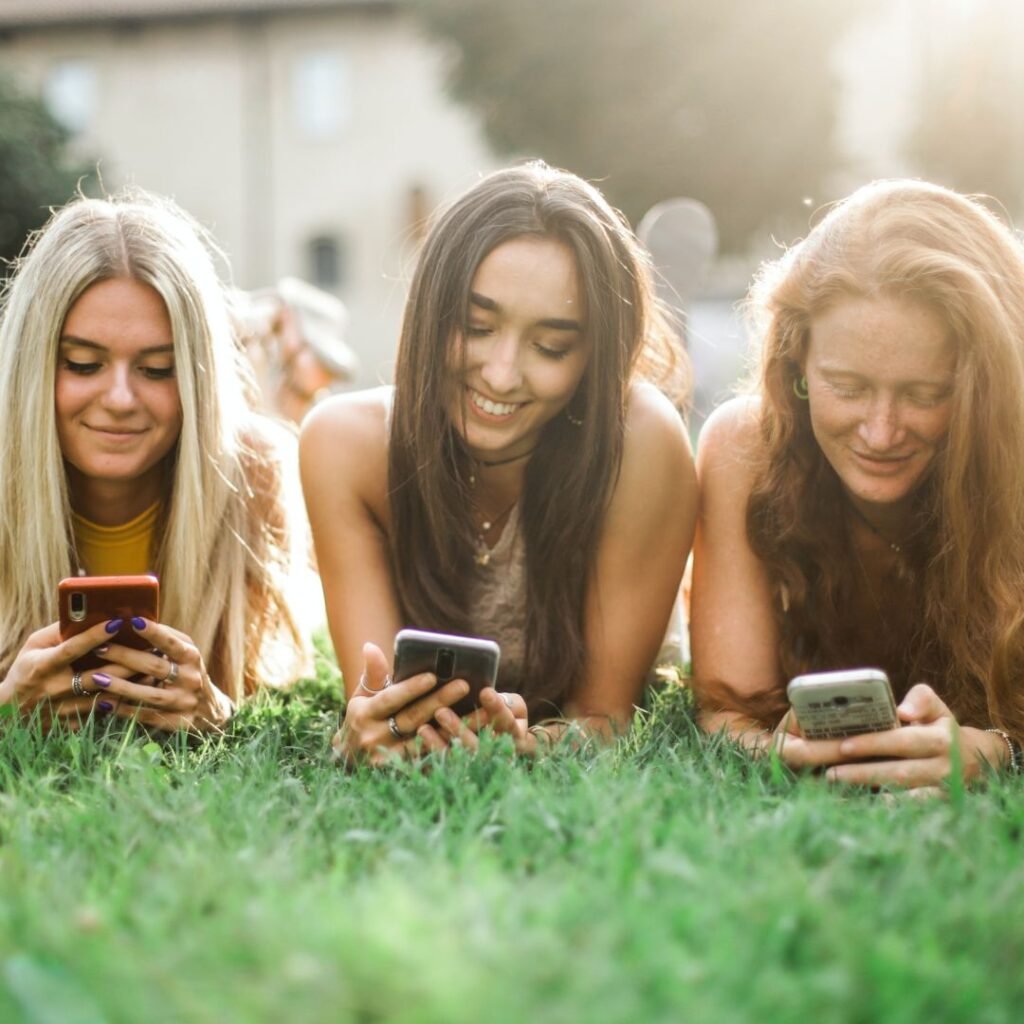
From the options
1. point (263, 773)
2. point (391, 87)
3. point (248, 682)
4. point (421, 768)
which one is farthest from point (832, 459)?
point (391, 87)

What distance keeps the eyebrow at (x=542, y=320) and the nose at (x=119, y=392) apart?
1.03 meters

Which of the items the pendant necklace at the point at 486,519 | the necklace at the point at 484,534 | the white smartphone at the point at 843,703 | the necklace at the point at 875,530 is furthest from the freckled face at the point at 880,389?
the necklace at the point at 484,534

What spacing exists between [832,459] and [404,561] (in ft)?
4.06

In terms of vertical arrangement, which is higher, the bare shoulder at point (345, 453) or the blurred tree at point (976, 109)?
the blurred tree at point (976, 109)

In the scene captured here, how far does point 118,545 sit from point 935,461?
2.40 meters

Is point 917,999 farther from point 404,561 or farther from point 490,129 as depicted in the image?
point 490,129

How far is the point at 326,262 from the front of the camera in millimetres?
32719

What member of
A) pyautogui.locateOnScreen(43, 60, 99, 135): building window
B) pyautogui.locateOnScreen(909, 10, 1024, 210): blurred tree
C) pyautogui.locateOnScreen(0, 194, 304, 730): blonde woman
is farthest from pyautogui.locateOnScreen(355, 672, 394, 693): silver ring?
pyautogui.locateOnScreen(43, 60, 99, 135): building window

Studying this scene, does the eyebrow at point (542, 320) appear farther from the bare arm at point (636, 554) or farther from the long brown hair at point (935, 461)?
the long brown hair at point (935, 461)

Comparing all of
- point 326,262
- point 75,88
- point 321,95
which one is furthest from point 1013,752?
point 75,88

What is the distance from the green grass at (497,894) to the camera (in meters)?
1.73

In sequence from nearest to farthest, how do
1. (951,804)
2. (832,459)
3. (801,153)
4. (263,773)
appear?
(951,804), (263,773), (832,459), (801,153)

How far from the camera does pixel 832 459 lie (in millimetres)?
3508

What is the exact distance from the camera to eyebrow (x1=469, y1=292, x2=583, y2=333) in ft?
11.8
